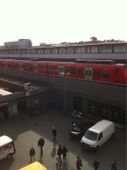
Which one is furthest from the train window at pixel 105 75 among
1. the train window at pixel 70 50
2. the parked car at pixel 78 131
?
the train window at pixel 70 50

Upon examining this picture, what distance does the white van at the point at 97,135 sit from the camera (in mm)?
17594

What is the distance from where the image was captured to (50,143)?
62.8 feet

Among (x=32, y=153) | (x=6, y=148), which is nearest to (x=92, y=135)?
(x=32, y=153)

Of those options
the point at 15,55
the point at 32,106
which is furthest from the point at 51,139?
the point at 15,55

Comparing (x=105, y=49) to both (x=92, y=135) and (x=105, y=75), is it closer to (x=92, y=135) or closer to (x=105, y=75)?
(x=105, y=75)

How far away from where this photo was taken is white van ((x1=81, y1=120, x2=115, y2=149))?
1759 cm

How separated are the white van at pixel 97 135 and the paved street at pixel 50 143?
655mm

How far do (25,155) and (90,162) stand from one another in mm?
5875

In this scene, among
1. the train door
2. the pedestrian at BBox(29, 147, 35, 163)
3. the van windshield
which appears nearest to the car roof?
the van windshield

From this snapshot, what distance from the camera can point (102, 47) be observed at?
30047 millimetres

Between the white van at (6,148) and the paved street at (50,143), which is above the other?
the white van at (6,148)

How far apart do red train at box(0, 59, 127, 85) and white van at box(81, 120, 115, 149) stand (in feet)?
18.8

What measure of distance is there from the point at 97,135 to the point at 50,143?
16.0 feet

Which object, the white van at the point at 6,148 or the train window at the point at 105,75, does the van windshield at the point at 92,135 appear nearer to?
the white van at the point at 6,148
